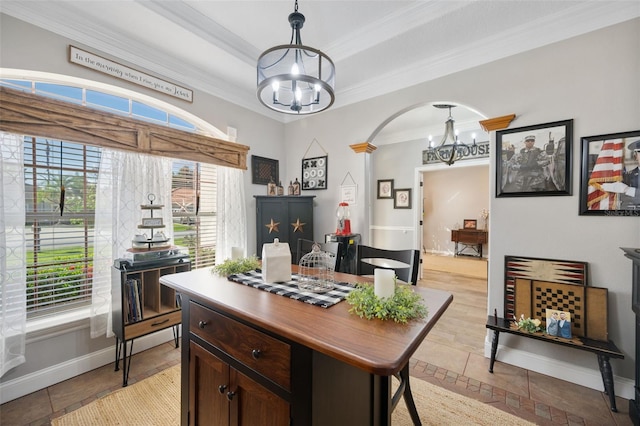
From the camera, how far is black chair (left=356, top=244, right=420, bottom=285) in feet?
5.18

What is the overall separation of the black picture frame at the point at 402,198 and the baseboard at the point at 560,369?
311cm

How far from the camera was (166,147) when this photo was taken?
2500mm

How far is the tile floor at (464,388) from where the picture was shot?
1718mm

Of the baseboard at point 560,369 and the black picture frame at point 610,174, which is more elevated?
the black picture frame at point 610,174

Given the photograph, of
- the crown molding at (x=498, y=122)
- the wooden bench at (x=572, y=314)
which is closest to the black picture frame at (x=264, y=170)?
the crown molding at (x=498, y=122)

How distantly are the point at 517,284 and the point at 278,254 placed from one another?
82.2 inches

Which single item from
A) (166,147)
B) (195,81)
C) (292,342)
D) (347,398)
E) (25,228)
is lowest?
(347,398)

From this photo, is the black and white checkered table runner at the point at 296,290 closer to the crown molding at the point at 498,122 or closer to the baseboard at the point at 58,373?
the baseboard at the point at 58,373

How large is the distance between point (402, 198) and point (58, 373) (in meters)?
5.15

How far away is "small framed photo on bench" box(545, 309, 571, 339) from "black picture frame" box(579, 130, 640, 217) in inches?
31.1

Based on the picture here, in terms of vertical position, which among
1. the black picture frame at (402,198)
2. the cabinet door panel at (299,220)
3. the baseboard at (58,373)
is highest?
the black picture frame at (402,198)

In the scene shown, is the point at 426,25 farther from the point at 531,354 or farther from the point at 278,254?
the point at 531,354

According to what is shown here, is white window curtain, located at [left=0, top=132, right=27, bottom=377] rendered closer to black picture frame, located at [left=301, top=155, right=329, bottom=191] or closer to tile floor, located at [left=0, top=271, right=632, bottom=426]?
tile floor, located at [left=0, top=271, right=632, bottom=426]

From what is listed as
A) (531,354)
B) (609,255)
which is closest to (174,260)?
(531,354)
